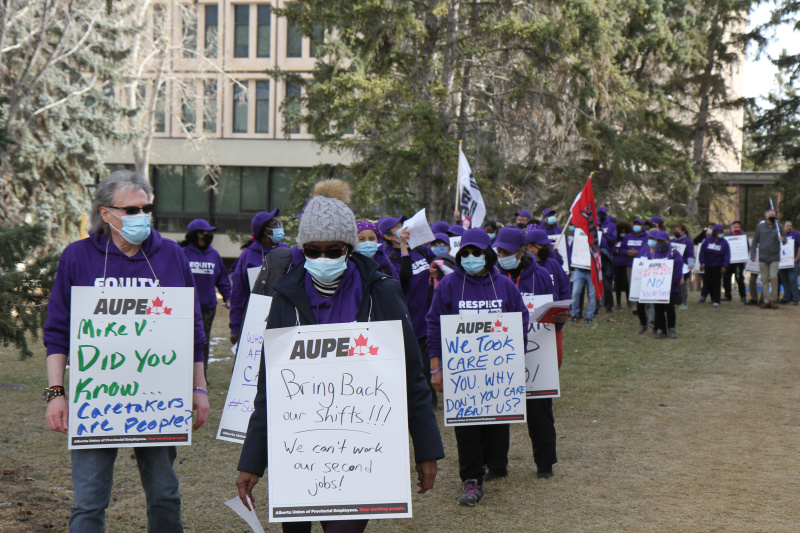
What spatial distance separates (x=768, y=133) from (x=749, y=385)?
26539mm

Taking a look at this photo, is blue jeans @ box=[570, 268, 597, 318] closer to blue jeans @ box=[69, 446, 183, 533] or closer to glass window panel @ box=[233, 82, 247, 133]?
blue jeans @ box=[69, 446, 183, 533]

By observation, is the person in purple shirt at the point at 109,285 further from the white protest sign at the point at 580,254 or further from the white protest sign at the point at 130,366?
the white protest sign at the point at 580,254

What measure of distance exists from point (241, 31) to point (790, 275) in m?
30.8

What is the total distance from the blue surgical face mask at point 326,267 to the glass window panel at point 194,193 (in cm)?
4271

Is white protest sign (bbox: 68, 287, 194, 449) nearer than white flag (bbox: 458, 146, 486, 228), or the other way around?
white protest sign (bbox: 68, 287, 194, 449)

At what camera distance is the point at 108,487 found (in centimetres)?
431

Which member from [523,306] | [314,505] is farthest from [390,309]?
[523,306]

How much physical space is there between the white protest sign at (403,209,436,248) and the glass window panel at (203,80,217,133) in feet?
108

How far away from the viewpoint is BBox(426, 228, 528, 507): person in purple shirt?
6.57 metres

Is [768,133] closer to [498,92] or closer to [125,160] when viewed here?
[498,92]

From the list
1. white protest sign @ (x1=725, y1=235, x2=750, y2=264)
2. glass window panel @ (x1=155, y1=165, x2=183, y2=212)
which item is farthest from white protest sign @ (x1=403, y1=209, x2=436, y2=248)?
glass window panel @ (x1=155, y1=165, x2=183, y2=212)

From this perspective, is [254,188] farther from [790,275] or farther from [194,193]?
[790,275]

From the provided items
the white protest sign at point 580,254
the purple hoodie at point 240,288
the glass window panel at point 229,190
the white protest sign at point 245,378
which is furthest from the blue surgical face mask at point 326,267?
the glass window panel at point 229,190

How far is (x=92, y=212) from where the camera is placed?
4.50m
